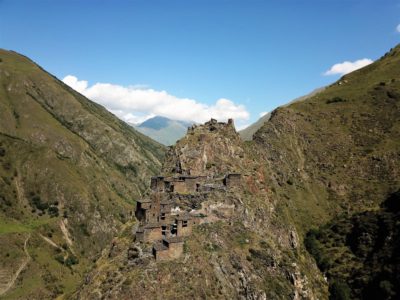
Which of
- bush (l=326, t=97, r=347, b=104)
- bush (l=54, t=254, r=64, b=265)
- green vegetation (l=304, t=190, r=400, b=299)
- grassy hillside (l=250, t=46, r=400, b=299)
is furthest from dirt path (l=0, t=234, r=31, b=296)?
bush (l=326, t=97, r=347, b=104)

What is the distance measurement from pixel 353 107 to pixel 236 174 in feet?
303

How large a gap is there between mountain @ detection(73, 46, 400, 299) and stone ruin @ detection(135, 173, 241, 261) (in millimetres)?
766

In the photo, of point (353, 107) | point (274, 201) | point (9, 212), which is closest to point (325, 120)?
point (353, 107)

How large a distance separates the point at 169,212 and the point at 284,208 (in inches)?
1687

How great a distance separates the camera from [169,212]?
6850 cm

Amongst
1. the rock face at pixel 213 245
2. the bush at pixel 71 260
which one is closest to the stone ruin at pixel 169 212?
the rock face at pixel 213 245

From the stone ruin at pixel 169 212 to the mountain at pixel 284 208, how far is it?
0.77 metres

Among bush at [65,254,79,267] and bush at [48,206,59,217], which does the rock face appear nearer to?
bush at [65,254,79,267]

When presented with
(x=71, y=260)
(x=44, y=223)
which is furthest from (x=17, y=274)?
(x=44, y=223)

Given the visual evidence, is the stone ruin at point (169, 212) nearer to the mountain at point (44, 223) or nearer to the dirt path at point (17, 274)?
the dirt path at point (17, 274)

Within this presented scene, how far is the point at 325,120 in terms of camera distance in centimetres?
15200

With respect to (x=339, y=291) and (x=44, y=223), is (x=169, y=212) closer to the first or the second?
(x=339, y=291)

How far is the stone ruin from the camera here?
5869 cm

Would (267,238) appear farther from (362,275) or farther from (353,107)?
(353,107)
